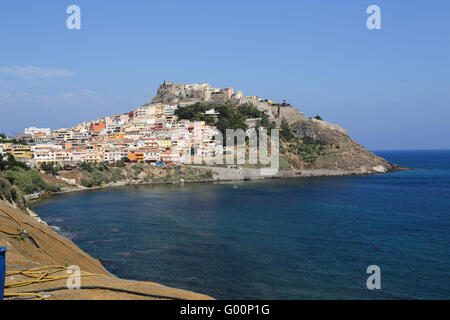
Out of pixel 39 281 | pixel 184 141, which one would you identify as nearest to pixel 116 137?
pixel 184 141

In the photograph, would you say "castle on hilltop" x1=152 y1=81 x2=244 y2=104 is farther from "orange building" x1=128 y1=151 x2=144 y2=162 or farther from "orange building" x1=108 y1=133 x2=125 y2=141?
"orange building" x1=128 y1=151 x2=144 y2=162

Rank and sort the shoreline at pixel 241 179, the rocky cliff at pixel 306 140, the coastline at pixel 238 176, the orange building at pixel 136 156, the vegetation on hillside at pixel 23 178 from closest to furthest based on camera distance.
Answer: the vegetation on hillside at pixel 23 178, the shoreline at pixel 241 179, the coastline at pixel 238 176, the orange building at pixel 136 156, the rocky cliff at pixel 306 140

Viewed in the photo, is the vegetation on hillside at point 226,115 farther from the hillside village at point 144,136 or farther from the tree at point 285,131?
the tree at point 285,131

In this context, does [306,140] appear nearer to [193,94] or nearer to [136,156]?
[193,94]

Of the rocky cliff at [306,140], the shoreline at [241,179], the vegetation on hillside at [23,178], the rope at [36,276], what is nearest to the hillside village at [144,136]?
the rocky cliff at [306,140]
